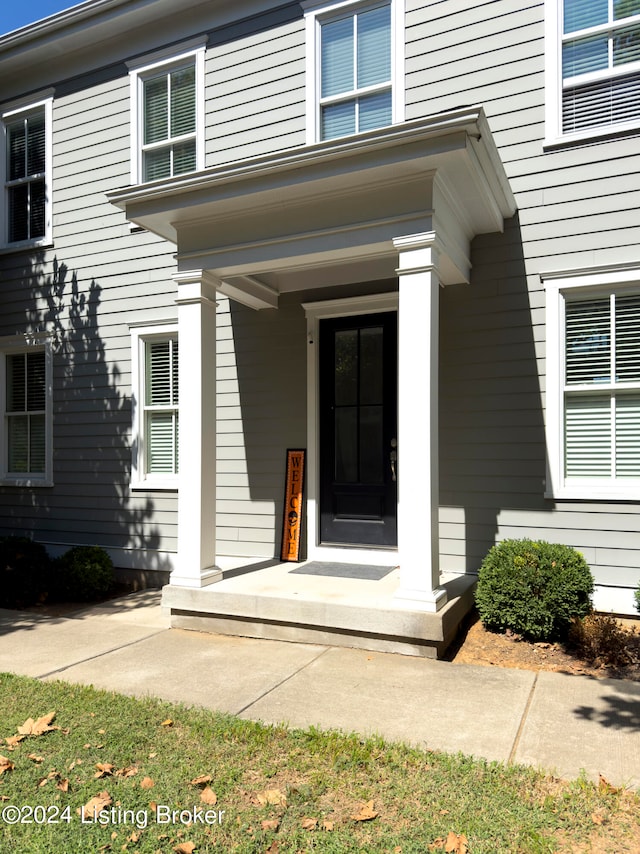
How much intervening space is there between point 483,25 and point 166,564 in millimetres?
6409

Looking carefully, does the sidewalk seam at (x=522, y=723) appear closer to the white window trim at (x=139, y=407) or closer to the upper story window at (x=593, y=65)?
the upper story window at (x=593, y=65)

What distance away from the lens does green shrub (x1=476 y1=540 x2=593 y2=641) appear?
15.6 ft

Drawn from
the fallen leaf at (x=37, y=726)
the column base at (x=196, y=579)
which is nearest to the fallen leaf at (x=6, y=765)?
the fallen leaf at (x=37, y=726)

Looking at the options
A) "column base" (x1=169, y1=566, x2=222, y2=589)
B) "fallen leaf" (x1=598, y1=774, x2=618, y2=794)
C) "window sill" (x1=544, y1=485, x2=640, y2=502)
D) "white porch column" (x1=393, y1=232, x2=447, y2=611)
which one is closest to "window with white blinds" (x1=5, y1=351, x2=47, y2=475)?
"column base" (x1=169, y1=566, x2=222, y2=589)

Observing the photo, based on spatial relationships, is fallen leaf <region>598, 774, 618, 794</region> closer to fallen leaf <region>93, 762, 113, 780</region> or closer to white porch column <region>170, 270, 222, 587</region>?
fallen leaf <region>93, 762, 113, 780</region>

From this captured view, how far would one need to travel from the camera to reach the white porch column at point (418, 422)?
180 inches

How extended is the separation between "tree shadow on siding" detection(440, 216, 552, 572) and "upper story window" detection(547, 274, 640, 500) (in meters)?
0.17

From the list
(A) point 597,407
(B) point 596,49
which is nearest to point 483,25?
(B) point 596,49

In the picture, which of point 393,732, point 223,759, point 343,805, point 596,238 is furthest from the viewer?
point 596,238

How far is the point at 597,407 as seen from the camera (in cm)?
549

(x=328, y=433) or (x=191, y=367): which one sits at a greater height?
(x=191, y=367)

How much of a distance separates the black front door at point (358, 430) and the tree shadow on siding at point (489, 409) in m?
0.59

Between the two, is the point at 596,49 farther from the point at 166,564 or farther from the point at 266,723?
the point at 166,564

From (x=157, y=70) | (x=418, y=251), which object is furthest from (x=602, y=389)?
(x=157, y=70)
